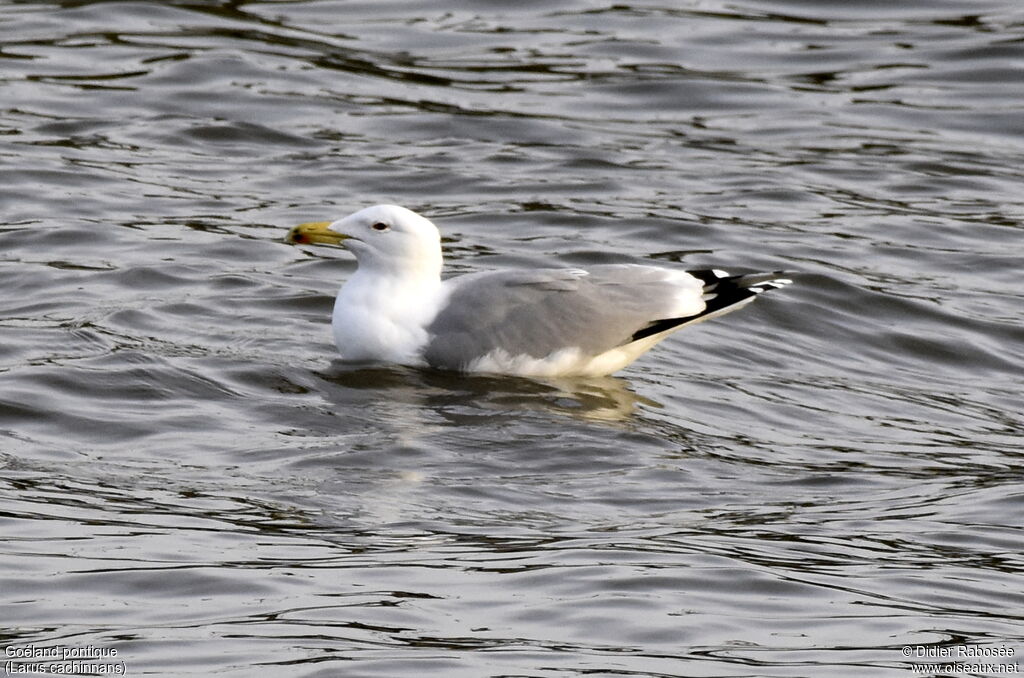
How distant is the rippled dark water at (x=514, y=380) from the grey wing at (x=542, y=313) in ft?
0.64

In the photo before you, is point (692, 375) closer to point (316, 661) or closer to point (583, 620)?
point (583, 620)

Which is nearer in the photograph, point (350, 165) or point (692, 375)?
point (692, 375)

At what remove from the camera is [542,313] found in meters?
8.72

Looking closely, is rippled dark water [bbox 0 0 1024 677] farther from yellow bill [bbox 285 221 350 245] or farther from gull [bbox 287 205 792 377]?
yellow bill [bbox 285 221 350 245]

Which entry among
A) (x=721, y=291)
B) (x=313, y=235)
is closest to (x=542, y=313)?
(x=721, y=291)

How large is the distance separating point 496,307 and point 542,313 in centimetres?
22

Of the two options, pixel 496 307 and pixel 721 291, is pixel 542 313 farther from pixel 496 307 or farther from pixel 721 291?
pixel 721 291

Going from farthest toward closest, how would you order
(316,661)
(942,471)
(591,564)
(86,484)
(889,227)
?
1. (889,227)
2. (942,471)
3. (86,484)
4. (591,564)
5. (316,661)

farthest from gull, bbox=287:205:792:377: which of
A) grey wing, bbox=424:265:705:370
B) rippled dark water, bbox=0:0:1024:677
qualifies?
rippled dark water, bbox=0:0:1024:677

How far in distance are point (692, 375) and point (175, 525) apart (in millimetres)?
3483

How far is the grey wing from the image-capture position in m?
8.66

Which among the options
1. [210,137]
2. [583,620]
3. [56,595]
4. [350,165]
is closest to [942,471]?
[583,620]

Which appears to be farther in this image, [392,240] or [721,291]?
→ [721,291]

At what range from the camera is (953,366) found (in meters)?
9.60
